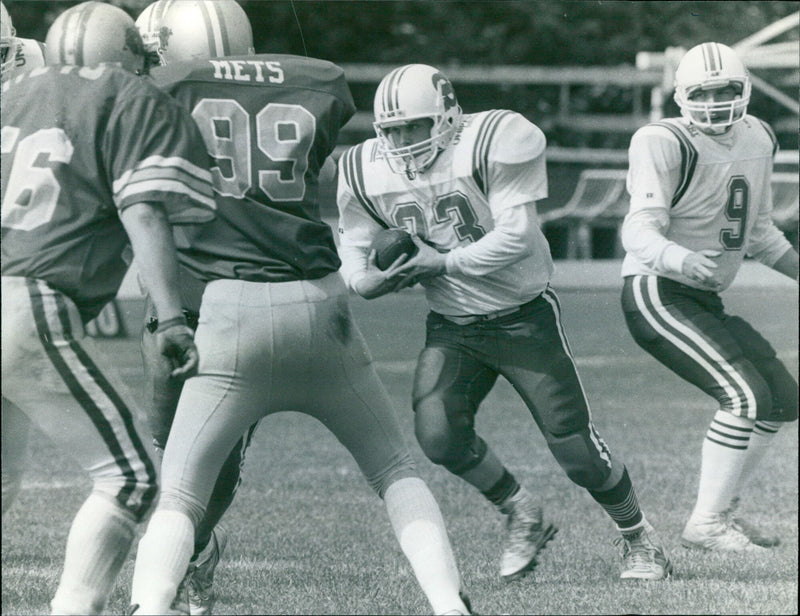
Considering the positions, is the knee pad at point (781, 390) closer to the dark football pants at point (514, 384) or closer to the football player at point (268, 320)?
the dark football pants at point (514, 384)

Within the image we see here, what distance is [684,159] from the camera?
4219 mm

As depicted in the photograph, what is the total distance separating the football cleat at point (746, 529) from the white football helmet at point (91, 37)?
2.51 metres

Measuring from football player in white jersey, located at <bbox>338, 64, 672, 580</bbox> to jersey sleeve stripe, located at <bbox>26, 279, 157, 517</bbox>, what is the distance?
92cm

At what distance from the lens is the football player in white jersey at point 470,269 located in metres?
3.68

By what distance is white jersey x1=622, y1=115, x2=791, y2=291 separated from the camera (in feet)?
13.7

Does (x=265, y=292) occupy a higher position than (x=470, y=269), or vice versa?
(x=265, y=292)

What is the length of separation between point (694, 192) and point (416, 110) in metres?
1.06

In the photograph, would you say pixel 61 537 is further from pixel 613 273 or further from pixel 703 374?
pixel 613 273

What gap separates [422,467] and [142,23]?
3505mm

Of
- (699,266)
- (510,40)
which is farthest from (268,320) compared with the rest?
(510,40)

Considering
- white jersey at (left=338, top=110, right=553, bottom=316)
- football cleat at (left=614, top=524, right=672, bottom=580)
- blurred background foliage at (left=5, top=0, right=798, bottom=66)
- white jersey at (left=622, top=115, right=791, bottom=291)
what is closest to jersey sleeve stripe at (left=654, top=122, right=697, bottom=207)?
white jersey at (left=622, top=115, right=791, bottom=291)

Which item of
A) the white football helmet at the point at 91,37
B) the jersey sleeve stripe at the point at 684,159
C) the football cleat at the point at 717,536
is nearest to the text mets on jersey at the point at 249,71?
the white football helmet at the point at 91,37

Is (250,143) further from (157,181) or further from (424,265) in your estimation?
(424,265)

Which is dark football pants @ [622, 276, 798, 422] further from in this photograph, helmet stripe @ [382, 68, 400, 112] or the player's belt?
helmet stripe @ [382, 68, 400, 112]
